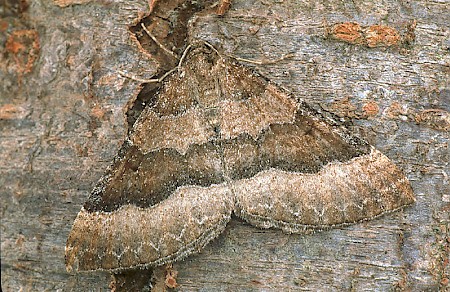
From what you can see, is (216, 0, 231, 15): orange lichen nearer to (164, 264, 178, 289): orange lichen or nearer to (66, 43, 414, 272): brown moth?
(66, 43, 414, 272): brown moth

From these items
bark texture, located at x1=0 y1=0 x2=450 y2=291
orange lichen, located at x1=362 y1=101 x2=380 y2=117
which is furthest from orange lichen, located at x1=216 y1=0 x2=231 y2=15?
orange lichen, located at x1=362 y1=101 x2=380 y2=117

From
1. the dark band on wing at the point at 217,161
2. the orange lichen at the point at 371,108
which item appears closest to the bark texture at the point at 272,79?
the orange lichen at the point at 371,108

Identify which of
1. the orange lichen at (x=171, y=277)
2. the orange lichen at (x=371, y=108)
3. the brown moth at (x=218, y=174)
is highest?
the orange lichen at (x=371, y=108)

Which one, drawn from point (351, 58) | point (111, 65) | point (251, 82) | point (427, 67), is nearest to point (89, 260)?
point (111, 65)

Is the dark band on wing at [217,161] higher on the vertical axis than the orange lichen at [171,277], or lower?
higher

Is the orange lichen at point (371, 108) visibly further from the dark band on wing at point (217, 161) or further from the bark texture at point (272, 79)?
the dark band on wing at point (217, 161)
